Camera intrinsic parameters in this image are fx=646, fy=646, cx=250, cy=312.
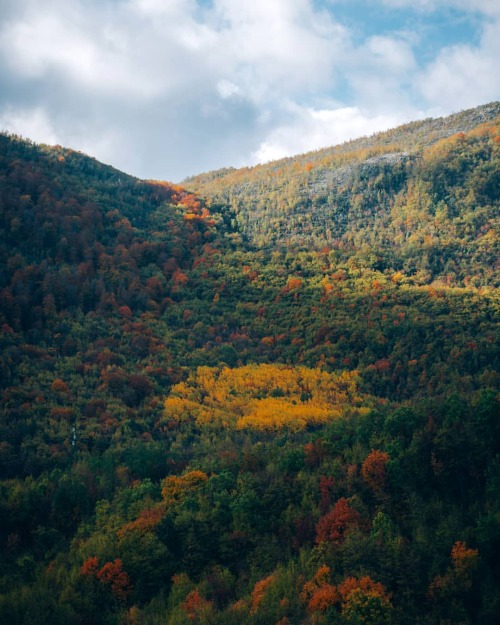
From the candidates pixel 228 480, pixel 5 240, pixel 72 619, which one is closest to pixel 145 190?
pixel 5 240

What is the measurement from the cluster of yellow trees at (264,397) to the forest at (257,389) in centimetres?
39

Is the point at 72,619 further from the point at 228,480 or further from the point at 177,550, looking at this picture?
the point at 228,480

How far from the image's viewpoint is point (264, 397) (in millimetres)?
84562

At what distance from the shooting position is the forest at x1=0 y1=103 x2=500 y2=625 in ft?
143

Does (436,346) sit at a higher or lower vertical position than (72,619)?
higher

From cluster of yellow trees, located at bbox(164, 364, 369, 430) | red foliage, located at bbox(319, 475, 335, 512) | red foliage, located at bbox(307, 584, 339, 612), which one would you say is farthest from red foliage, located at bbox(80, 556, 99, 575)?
cluster of yellow trees, located at bbox(164, 364, 369, 430)

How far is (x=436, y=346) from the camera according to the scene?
8606 cm

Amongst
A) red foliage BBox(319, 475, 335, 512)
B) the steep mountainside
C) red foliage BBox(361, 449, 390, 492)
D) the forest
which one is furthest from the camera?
the steep mountainside

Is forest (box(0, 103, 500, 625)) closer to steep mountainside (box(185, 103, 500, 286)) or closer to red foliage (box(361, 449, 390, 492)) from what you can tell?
red foliage (box(361, 449, 390, 492))

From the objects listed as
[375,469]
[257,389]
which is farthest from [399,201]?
[375,469]

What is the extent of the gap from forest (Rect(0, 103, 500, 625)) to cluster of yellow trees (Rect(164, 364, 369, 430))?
15.3 inches

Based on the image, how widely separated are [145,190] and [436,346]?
8707 cm

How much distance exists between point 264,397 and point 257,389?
1.71 meters

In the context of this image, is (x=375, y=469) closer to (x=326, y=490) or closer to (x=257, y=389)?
(x=326, y=490)
